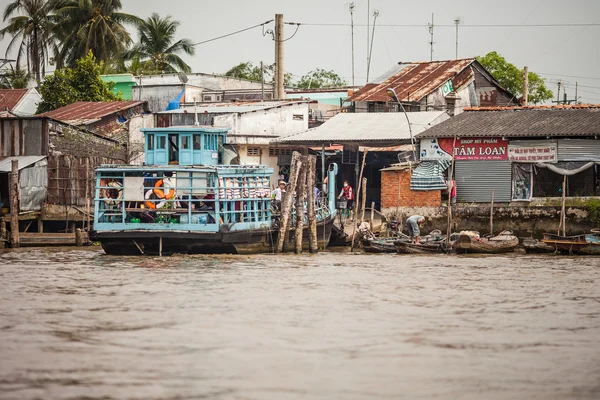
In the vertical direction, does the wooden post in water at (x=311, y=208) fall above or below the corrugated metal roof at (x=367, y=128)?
below

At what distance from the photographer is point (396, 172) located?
31.8 m

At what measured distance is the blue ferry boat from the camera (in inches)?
945

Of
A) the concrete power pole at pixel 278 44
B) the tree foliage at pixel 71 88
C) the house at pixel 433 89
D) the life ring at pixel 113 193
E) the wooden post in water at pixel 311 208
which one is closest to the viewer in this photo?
the life ring at pixel 113 193

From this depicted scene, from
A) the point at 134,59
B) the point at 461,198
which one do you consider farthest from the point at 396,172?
the point at 134,59

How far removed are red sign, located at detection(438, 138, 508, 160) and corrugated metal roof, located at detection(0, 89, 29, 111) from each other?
828 inches

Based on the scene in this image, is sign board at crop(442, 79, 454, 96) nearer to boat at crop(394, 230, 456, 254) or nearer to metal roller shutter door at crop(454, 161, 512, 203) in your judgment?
metal roller shutter door at crop(454, 161, 512, 203)

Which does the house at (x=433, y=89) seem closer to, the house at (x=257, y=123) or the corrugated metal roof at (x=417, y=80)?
the corrugated metal roof at (x=417, y=80)

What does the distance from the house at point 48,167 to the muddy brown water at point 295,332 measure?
7608 millimetres

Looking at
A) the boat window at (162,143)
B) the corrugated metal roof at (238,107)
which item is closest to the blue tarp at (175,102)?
the corrugated metal roof at (238,107)

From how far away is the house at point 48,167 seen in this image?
30.5 meters

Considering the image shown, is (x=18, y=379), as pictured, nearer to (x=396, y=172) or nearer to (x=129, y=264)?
(x=129, y=264)

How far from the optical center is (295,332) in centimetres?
1432

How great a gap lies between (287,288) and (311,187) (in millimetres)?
7826

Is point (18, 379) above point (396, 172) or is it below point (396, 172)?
below
